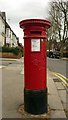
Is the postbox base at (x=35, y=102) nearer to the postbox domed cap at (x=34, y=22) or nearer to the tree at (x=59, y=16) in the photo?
the postbox domed cap at (x=34, y=22)

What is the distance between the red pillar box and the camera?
5.70 meters

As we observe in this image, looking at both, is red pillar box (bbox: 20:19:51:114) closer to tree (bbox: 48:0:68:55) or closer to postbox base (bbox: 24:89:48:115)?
postbox base (bbox: 24:89:48:115)

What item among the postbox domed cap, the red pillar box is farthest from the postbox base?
the postbox domed cap

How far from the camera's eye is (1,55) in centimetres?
4519

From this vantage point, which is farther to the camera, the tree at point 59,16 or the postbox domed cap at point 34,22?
the tree at point 59,16

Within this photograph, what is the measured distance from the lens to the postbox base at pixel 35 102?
5.70 metres

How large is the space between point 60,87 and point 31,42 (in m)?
4.12

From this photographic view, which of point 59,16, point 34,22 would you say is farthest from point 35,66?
point 59,16

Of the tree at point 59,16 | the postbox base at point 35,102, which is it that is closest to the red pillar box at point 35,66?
the postbox base at point 35,102

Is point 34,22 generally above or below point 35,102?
above

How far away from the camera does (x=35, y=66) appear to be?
575 cm

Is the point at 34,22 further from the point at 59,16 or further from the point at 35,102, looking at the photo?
the point at 59,16

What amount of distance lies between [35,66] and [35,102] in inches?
29.6

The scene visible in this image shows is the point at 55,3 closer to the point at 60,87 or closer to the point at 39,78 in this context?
the point at 60,87
